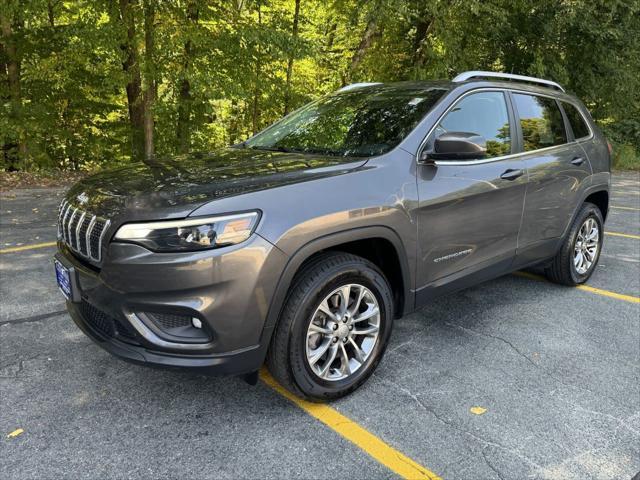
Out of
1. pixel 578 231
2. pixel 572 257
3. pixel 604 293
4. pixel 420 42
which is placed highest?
pixel 420 42

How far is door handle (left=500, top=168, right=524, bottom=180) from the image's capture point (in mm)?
3607

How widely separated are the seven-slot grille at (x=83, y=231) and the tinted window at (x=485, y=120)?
6.70 feet

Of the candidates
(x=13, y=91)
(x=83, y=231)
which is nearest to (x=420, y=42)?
(x=13, y=91)

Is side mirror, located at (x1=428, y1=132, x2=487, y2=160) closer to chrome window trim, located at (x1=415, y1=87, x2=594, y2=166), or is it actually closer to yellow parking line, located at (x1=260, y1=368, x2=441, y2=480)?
chrome window trim, located at (x1=415, y1=87, x2=594, y2=166)

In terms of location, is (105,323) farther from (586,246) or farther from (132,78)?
(132,78)

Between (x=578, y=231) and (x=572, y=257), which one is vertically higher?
(x=578, y=231)

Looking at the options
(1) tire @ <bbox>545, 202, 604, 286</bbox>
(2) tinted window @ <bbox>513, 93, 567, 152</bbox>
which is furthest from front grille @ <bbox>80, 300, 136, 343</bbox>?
(1) tire @ <bbox>545, 202, 604, 286</bbox>

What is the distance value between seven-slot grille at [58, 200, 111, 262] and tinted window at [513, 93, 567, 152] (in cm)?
306

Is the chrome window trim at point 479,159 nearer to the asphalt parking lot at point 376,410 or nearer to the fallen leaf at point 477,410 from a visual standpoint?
the asphalt parking lot at point 376,410

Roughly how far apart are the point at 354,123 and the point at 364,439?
6.63 ft

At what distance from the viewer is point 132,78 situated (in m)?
10.1

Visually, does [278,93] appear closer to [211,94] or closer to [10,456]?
[211,94]

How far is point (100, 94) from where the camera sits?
42.0ft

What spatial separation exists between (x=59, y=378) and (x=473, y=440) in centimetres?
231
